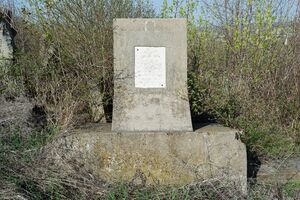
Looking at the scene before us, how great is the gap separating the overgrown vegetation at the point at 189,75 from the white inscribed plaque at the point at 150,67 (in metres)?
0.80

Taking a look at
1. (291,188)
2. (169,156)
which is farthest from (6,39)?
(291,188)

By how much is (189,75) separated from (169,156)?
1601 millimetres

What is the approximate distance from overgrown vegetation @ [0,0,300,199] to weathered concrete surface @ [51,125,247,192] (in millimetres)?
249

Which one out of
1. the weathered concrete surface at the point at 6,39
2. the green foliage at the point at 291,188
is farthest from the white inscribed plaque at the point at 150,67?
the weathered concrete surface at the point at 6,39

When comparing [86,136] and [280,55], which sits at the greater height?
[280,55]

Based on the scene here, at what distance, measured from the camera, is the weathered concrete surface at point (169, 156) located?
438 centimetres

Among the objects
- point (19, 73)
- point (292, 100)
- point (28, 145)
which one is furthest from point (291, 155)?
point (19, 73)

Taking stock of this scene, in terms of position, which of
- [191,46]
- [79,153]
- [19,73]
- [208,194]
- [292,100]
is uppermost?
[191,46]

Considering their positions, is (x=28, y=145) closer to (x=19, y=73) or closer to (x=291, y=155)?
(x=19, y=73)

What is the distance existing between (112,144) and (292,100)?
321 cm

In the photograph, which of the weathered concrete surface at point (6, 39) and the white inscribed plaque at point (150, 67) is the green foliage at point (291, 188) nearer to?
the white inscribed plaque at point (150, 67)

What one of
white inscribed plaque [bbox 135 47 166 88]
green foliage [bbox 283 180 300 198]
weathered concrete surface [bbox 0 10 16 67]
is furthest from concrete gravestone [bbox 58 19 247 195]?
weathered concrete surface [bbox 0 10 16 67]

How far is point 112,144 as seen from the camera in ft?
14.4

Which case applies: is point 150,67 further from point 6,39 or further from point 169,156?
point 6,39
